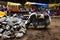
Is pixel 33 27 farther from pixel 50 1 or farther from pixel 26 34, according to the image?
pixel 50 1

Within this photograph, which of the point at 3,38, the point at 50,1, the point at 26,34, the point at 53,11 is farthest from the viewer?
the point at 50,1

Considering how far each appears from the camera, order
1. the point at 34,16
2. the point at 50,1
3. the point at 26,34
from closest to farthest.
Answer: the point at 26,34
the point at 34,16
the point at 50,1

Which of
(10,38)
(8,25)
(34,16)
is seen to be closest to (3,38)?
(10,38)

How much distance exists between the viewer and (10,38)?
11664 mm

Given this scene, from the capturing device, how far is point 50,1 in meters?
30.0

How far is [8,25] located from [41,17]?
2998 millimetres

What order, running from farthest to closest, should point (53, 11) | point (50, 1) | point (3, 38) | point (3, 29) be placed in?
point (50, 1), point (53, 11), point (3, 29), point (3, 38)

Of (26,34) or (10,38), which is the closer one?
(10,38)

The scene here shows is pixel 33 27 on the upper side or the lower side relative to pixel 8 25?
lower

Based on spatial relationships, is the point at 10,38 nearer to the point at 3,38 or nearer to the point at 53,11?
the point at 3,38

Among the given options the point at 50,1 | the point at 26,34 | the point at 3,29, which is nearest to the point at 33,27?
the point at 26,34

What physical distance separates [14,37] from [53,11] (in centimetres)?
1481

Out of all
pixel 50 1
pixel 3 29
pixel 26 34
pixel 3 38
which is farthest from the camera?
pixel 50 1

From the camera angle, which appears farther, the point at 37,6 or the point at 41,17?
the point at 37,6
